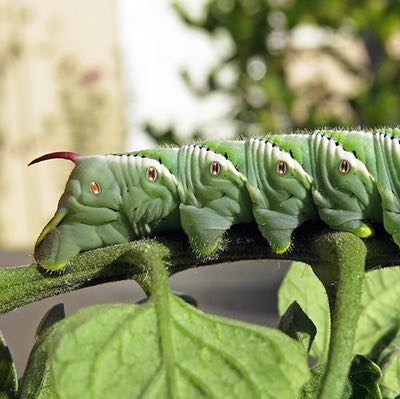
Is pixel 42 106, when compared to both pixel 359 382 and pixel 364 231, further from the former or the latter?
pixel 359 382

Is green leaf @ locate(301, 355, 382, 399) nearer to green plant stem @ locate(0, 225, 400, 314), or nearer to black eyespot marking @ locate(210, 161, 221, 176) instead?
green plant stem @ locate(0, 225, 400, 314)

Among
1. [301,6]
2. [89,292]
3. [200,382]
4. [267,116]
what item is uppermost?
[301,6]

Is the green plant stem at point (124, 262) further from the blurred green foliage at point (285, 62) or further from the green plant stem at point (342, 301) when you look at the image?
the blurred green foliage at point (285, 62)

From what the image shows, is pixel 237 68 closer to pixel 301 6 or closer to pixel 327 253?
pixel 301 6

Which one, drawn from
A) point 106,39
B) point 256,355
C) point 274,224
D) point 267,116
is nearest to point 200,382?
point 256,355

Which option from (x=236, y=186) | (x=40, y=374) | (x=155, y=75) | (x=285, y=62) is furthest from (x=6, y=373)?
(x=155, y=75)

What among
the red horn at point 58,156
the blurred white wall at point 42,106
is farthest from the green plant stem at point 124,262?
the blurred white wall at point 42,106
